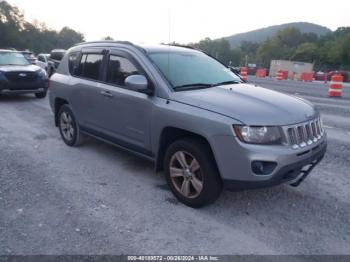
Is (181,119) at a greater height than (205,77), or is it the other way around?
(205,77)

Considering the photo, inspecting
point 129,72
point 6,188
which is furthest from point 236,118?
point 6,188

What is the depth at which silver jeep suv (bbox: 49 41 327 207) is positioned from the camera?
3445mm

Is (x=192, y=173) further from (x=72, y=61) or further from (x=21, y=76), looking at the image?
(x=21, y=76)

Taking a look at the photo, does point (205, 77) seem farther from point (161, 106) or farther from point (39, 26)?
point (39, 26)

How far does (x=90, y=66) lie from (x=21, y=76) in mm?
6589

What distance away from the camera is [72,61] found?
6.01 metres

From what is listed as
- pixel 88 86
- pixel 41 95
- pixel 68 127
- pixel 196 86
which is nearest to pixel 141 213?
pixel 196 86

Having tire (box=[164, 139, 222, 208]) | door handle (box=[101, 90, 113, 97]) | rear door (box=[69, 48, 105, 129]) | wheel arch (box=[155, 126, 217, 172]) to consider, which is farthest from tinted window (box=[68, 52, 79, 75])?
tire (box=[164, 139, 222, 208])

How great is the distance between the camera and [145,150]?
4453mm

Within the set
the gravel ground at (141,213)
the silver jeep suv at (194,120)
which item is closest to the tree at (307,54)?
the gravel ground at (141,213)

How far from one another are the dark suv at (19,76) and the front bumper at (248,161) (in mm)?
9326

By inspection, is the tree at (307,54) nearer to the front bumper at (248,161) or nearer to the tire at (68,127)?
the tire at (68,127)

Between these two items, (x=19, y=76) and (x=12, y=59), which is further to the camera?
(x=12, y=59)

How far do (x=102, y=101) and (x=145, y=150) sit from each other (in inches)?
44.2
